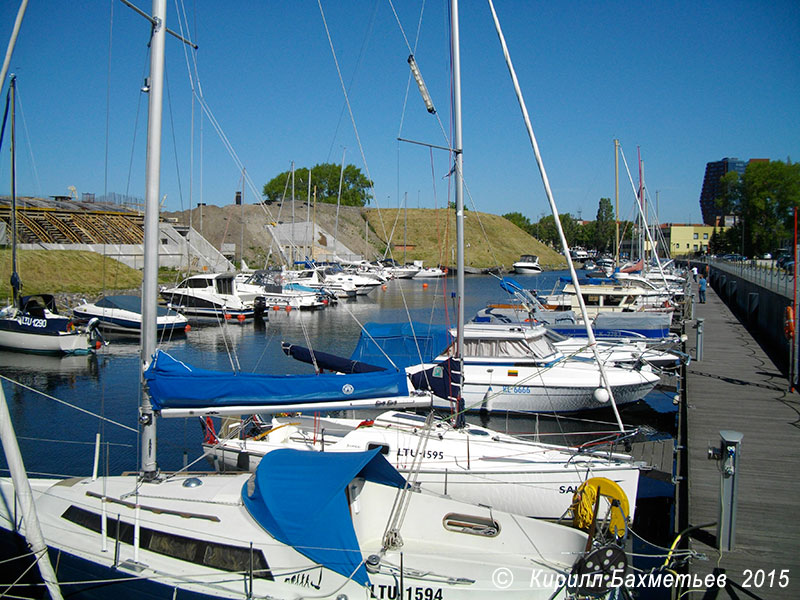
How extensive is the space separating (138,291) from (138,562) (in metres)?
43.1

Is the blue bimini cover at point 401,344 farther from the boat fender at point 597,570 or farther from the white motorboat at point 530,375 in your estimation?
the boat fender at point 597,570

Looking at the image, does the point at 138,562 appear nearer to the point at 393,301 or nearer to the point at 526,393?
the point at 526,393

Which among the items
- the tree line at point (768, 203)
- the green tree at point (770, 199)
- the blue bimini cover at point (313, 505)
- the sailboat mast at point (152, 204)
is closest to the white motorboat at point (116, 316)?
the sailboat mast at point (152, 204)

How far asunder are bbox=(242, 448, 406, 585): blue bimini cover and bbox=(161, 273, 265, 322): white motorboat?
1383 inches

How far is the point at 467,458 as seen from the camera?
11289 millimetres

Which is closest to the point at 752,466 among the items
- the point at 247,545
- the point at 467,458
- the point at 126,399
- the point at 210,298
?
the point at 467,458

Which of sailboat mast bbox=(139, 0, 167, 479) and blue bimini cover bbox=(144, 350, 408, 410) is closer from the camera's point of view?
sailboat mast bbox=(139, 0, 167, 479)

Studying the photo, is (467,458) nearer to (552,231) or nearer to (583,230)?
(552,231)

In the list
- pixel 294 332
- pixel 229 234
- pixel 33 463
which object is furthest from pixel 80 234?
pixel 33 463

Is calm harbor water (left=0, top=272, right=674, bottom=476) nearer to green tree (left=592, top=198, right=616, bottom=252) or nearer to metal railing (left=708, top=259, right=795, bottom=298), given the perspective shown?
metal railing (left=708, top=259, right=795, bottom=298)

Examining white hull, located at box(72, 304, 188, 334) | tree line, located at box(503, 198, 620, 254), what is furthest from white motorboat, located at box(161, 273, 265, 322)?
tree line, located at box(503, 198, 620, 254)

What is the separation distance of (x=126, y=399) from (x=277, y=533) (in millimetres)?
15855

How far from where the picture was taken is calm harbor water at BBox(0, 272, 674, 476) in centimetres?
1530

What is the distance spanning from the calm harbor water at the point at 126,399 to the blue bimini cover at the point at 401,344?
109 cm
